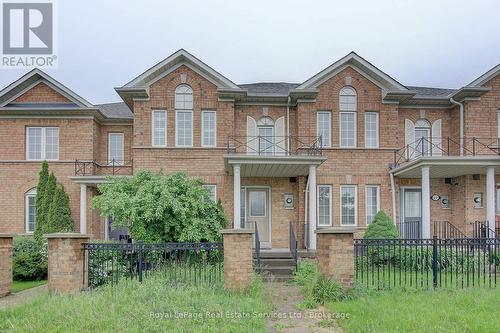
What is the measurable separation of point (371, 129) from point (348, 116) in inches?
42.4

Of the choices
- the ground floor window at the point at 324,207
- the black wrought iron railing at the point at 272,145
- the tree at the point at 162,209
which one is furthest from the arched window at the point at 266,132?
the tree at the point at 162,209

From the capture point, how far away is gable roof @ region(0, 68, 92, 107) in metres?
16.8

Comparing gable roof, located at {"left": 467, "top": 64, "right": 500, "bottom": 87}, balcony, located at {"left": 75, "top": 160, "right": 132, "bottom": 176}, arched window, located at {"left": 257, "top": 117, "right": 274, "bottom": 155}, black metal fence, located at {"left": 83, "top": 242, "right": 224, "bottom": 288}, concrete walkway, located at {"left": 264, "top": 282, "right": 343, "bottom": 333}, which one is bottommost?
concrete walkway, located at {"left": 264, "top": 282, "right": 343, "bottom": 333}

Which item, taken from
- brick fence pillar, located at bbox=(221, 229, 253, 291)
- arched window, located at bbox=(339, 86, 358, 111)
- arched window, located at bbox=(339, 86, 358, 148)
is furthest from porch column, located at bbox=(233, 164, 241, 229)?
arched window, located at bbox=(339, 86, 358, 111)

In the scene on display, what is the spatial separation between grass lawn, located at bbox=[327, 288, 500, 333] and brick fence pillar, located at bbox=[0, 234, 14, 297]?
7.45 meters

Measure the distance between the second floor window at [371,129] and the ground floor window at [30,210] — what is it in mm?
13828

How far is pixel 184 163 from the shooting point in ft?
52.8

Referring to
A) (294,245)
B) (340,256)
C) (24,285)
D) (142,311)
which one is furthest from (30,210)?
(340,256)

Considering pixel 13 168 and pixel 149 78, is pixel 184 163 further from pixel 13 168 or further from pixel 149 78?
pixel 13 168

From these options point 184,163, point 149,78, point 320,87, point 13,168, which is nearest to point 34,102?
point 13,168

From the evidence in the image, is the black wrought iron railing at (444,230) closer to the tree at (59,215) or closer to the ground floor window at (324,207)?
the ground floor window at (324,207)

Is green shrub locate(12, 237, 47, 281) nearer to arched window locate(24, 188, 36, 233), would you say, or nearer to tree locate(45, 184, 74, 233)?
tree locate(45, 184, 74, 233)

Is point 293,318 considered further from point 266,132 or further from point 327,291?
point 266,132

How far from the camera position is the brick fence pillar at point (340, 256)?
28.7 feet
